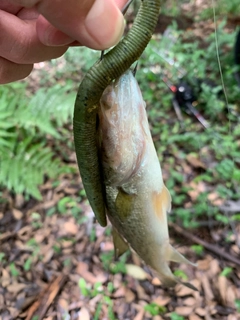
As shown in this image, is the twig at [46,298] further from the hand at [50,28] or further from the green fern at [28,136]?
the hand at [50,28]

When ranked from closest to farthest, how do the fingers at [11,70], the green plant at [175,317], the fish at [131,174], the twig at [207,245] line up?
1. the fish at [131,174]
2. the fingers at [11,70]
3. the green plant at [175,317]
4. the twig at [207,245]

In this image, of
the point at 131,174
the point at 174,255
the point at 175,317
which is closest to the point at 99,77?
the point at 131,174

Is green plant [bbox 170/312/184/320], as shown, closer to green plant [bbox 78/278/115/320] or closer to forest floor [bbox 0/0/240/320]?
forest floor [bbox 0/0/240/320]

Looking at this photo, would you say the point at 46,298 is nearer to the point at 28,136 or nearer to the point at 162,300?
the point at 162,300

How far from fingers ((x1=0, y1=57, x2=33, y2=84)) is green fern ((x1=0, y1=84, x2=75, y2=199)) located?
1.35m

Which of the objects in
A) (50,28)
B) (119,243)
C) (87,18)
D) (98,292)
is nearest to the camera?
(87,18)

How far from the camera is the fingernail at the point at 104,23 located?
808mm

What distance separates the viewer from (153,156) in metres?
1.24

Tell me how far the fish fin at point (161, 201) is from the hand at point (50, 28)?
624 mm

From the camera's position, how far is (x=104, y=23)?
2.72ft

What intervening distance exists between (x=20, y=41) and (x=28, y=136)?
2004mm

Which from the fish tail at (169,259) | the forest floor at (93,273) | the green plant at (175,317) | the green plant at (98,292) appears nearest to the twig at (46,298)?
the forest floor at (93,273)

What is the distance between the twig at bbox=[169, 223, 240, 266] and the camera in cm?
250

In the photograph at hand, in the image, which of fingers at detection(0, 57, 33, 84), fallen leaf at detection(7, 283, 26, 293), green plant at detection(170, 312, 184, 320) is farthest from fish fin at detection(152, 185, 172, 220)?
fallen leaf at detection(7, 283, 26, 293)
